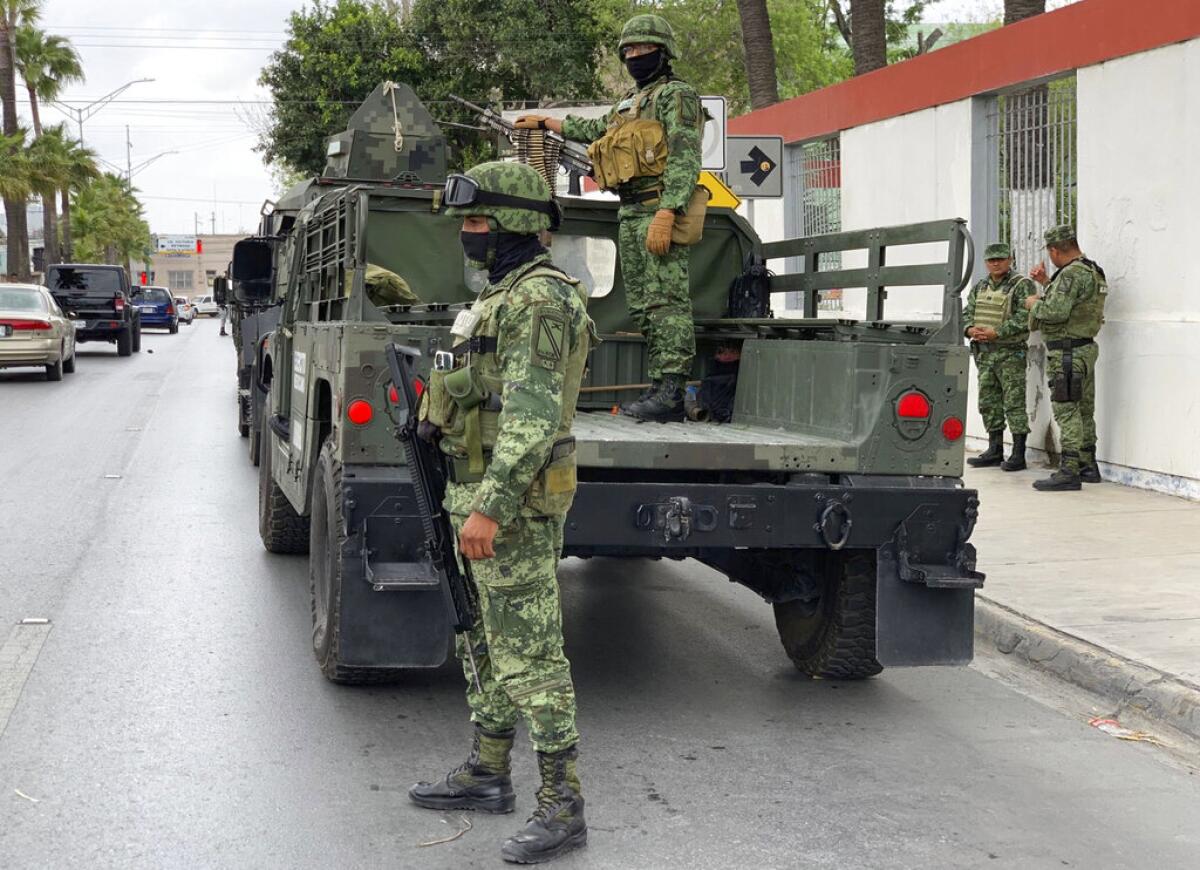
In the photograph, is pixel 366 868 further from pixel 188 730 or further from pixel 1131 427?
pixel 1131 427

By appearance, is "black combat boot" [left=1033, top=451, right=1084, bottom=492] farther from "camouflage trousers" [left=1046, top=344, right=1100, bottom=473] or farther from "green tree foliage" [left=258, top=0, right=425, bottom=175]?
"green tree foliage" [left=258, top=0, right=425, bottom=175]

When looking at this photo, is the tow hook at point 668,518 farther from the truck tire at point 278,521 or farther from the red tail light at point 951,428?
the truck tire at point 278,521

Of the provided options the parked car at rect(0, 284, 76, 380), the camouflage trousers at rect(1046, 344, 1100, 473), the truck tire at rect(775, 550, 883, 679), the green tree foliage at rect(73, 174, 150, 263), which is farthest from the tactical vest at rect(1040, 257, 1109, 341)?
the green tree foliage at rect(73, 174, 150, 263)

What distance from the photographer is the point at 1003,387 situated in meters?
12.2

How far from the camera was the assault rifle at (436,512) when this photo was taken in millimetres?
4484

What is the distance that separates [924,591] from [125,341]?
94.6ft

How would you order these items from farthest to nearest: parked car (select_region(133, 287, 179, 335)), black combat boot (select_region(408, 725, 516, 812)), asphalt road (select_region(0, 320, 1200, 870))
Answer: parked car (select_region(133, 287, 179, 335))
black combat boot (select_region(408, 725, 516, 812))
asphalt road (select_region(0, 320, 1200, 870))

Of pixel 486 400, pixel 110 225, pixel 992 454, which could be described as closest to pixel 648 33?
pixel 486 400

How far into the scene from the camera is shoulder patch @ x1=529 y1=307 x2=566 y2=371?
13.6ft

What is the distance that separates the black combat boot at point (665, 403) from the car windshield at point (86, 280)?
2699cm

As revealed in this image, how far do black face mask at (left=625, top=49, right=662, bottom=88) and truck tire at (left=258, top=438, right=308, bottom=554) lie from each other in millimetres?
3085

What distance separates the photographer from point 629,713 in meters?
5.80

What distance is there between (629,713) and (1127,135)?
7344 mm

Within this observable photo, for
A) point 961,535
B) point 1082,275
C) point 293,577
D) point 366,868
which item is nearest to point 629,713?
Result: point 961,535
